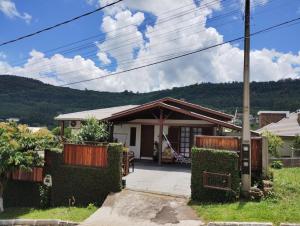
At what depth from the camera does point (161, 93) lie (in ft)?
340

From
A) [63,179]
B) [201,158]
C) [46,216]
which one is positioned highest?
[201,158]

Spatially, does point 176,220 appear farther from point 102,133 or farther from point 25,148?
point 102,133

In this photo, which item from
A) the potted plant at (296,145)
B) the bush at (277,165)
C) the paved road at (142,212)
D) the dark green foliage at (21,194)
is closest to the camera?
the paved road at (142,212)

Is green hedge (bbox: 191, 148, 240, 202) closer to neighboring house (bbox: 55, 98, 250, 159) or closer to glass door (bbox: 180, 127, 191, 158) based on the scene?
neighboring house (bbox: 55, 98, 250, 159)

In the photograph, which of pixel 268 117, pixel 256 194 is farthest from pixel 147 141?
pixel 268 117

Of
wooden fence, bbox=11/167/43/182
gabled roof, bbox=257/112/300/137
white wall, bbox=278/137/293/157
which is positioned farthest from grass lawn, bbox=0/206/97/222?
gabled roof, bbox=257/112/300/137

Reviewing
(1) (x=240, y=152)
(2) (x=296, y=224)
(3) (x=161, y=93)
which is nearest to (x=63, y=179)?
(1) (x=240, y=152)

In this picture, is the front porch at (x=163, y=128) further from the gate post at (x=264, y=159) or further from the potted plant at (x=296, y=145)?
the gate post at (x=264, y=159)

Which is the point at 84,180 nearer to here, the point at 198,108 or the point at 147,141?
the point at 147,141

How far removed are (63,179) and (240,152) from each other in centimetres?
751

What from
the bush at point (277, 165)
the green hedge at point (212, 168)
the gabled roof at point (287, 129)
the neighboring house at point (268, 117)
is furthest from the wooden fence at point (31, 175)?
the neighboring house at point (268, 117)

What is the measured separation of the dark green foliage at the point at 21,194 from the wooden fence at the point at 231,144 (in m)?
7.46

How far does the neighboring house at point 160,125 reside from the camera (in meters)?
23.8

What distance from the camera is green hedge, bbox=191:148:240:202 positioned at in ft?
44.7
